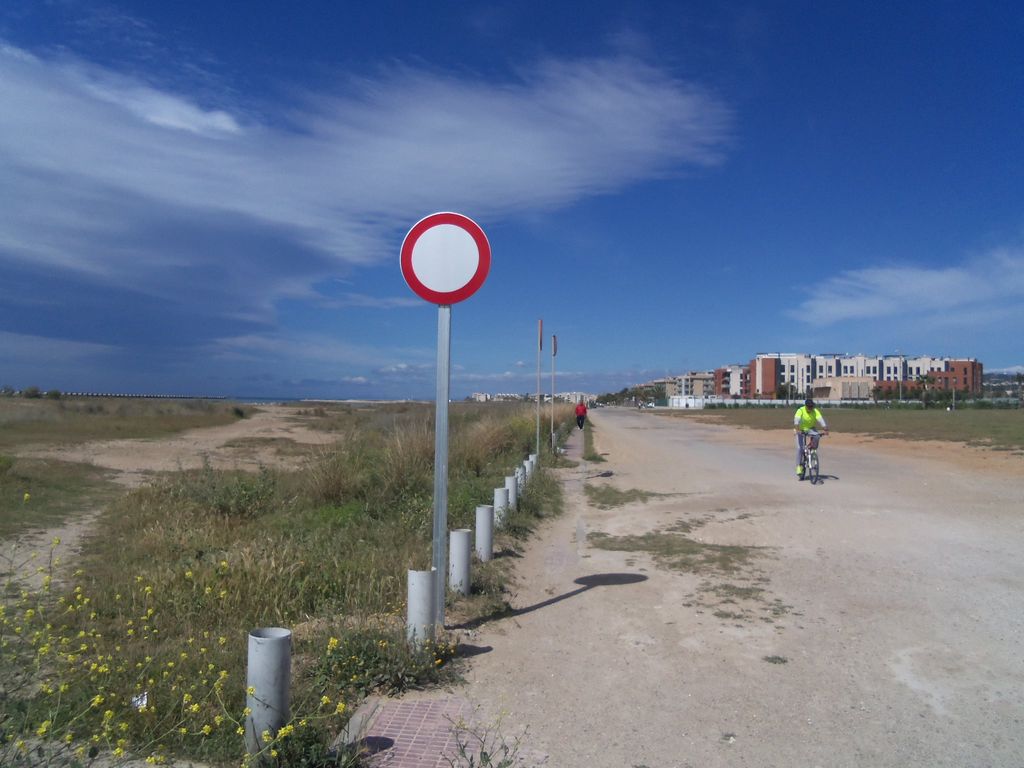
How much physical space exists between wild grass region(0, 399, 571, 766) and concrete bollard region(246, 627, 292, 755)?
11 centimetres

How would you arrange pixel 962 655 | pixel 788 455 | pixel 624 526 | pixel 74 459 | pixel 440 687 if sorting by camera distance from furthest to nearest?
pixel 788 455, pixel 74 459, pixel 624 526, pixel 962 655, pixel 440 687

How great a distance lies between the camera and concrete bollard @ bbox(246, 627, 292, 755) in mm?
3230

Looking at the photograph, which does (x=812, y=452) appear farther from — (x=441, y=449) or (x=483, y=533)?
(x=441, y=449)

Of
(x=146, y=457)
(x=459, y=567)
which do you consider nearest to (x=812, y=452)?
(x=459, y=567)

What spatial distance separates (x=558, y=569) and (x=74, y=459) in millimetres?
17017

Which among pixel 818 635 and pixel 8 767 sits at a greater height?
pixel 8 767

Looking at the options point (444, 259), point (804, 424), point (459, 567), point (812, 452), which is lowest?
point (459, 567)

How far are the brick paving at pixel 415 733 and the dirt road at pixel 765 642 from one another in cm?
24

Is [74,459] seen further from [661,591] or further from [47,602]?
[661,591]

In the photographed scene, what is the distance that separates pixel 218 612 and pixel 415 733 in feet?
6.98

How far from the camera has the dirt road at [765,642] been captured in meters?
3.72

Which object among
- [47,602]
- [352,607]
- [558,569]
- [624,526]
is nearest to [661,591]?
[558,569]

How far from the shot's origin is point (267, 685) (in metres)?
3.26

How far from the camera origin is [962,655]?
4930 millimetres
